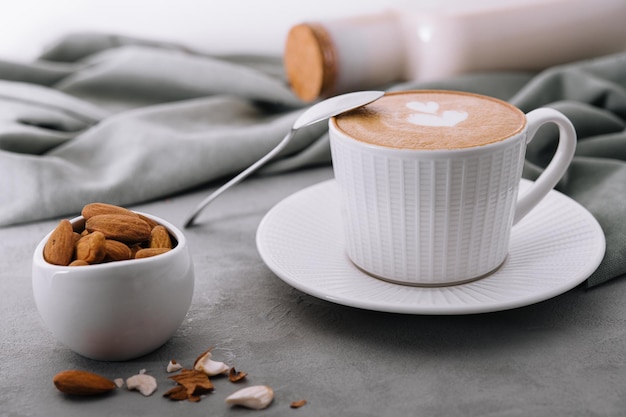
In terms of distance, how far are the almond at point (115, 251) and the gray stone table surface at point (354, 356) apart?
101 millimetres

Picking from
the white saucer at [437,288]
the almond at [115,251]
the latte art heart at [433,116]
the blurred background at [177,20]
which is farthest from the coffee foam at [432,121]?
the blurred background at [177,20]

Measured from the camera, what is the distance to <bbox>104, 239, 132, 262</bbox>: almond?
0.69 meters

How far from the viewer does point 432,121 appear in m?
0.81

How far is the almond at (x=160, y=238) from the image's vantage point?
728 mm

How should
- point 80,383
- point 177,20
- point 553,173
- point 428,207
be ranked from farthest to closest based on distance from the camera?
point 177,20, point 553,173, point 428,207, point 80,383

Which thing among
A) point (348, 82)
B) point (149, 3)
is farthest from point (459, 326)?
point (149, 3)

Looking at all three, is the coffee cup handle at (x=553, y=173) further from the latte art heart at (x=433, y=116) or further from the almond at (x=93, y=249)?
the almond at (x=93, y=249)

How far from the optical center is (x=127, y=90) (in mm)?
1471

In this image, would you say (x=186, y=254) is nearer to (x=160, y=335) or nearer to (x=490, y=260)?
(x=160, y=335)

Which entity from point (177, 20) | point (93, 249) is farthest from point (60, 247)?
point (177, 20)

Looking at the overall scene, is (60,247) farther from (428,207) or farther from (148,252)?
(428,207)

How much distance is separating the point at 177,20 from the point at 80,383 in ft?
4.21

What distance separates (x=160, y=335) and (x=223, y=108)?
0.74 m

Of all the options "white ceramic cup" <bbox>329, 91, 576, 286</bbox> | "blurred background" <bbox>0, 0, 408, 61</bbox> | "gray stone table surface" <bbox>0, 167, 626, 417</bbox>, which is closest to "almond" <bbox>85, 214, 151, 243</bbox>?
"gray stone table surface" <bbox>0, 167, 626, 417</bbox>
